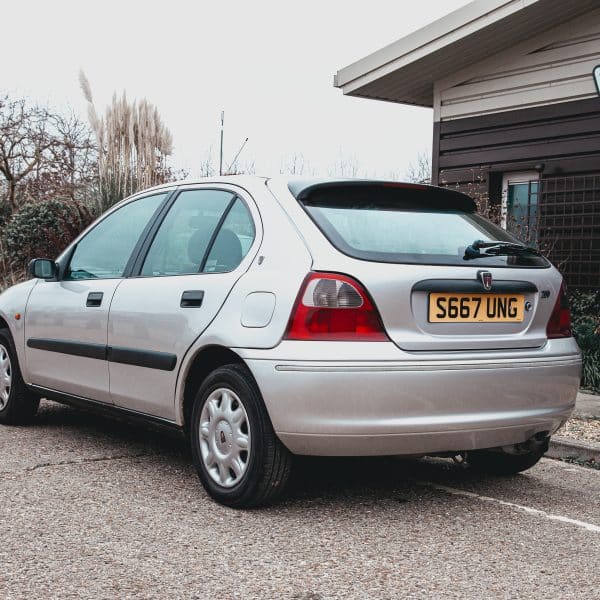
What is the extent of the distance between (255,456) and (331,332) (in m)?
0.64

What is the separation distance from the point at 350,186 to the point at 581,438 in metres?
2.72

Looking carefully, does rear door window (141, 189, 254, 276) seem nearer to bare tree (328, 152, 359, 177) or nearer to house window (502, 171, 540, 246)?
house window (502, 171, 540, 246)

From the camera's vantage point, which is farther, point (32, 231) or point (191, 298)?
point (32, 231)

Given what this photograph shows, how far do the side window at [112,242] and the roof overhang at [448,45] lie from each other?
18.6 feet

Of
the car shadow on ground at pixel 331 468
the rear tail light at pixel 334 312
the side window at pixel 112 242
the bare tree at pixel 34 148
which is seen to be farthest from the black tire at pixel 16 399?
the bare tree at pixel 34 148

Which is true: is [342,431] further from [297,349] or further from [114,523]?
[114,523]

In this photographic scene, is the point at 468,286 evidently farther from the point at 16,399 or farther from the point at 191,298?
the point at 16,399

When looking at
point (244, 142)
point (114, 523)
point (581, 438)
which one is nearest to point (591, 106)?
point (244, 142)

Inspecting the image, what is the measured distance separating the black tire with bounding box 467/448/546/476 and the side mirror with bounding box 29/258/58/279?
2.67 m

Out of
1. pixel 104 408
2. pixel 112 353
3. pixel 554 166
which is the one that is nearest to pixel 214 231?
pixel 112 353

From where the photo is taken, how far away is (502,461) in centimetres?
480

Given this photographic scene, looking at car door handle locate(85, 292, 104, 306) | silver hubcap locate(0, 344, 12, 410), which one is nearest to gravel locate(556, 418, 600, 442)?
car door handle locate(85, 292, 104, 306)

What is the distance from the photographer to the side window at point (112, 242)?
5062 mm

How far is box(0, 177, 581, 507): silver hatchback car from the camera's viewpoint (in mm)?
3697
